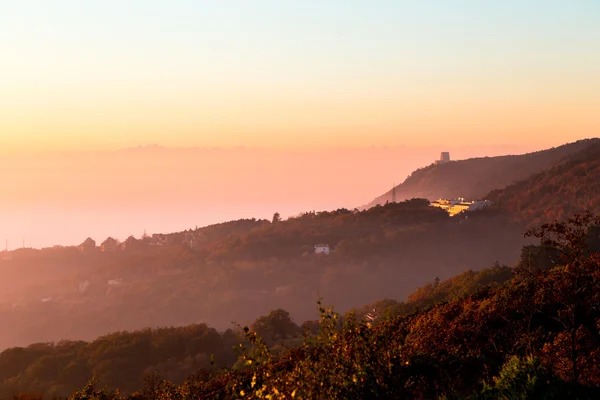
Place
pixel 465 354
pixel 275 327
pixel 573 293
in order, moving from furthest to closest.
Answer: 1. pixel 275 327
2. pixel 465 354
3. pixel 573 293

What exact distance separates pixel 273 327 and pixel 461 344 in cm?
7698

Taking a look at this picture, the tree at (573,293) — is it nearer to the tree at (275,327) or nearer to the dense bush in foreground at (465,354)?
the dense bush in foreground at (465,354)

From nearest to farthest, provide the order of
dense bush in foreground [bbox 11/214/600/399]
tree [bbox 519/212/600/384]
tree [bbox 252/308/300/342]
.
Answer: dense bush in foreground [bbox 11/214/600/399] → tree [bbox 519/212/600/384] → tree [bbox 252/308/300/342]

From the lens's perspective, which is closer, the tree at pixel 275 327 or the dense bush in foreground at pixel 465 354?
the dense bush in foreground at pixel 465 354

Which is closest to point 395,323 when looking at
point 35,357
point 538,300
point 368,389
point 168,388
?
point 538,300

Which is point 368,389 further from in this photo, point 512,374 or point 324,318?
point 512,374

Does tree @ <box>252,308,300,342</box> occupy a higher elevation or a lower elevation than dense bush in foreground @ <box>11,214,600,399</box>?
lower

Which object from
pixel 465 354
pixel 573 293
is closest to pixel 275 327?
pixel 465 354

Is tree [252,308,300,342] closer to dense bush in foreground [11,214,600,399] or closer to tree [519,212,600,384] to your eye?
dense bush in foreground [11,214,600,399]

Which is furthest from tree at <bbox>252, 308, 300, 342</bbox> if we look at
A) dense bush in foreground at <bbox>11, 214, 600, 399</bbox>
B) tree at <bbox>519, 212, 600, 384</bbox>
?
tree at <bbox>519, 212, 600, 384</bbox>

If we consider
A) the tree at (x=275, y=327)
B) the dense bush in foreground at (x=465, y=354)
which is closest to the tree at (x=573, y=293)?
the dense bush in foreground at (x=465, y=354)

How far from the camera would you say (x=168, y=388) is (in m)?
27.7

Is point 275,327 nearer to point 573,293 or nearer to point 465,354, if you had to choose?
point 465,354

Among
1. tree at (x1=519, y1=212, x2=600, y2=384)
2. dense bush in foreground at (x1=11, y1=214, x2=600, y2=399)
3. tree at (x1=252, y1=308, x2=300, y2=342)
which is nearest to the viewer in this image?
dense bush in foreground at (x1=11, y1=214, x2=600, y2=399)
